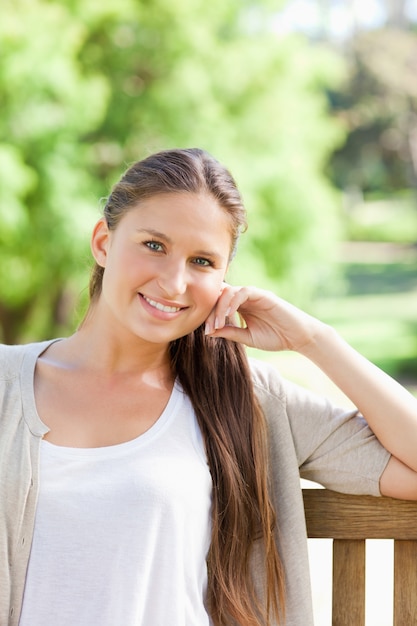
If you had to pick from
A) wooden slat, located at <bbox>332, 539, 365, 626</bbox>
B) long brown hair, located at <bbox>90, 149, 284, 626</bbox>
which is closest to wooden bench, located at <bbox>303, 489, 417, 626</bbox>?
wooden slat, located at <bbox>332, 539, 365, 626</bbox>

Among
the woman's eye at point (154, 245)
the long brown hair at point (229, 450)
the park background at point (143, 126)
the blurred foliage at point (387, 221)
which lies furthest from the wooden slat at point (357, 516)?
the blurred foliage at point (387, 221)

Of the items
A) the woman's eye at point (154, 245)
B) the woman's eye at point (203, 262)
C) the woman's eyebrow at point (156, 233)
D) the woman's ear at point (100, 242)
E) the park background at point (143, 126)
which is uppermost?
the park background at point (143, 126)

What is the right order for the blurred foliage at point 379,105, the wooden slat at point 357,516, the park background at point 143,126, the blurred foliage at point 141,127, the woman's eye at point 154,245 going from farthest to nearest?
the blurred foliage at point 379,105, the blurred foliage at point 141,127, the park background at point 143,126, the wooden slat at point 357,516, the woman's eye at point 154,245

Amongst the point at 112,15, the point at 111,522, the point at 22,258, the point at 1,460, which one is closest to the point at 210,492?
the point at 111,522

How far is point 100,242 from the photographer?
6.87ft

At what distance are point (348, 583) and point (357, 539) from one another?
0.34 feet

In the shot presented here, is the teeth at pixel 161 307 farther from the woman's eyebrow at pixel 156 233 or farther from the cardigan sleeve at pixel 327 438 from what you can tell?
the cardigan sleeve at pixel 327 438

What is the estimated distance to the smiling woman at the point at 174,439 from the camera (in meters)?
1.85

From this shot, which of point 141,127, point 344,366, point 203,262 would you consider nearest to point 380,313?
point 141,127

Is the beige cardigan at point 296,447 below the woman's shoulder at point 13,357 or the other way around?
below

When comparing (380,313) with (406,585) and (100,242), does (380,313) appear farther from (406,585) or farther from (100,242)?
(100,242)

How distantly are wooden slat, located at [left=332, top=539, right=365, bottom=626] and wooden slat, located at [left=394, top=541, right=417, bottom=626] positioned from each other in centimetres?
8

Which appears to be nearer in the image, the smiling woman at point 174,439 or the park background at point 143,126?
the smiling woman at point 174,439

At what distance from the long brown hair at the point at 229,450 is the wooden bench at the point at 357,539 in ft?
0.45
